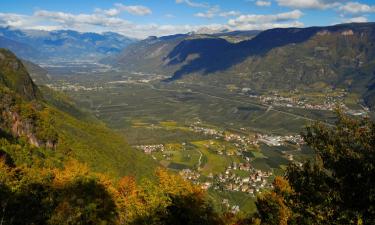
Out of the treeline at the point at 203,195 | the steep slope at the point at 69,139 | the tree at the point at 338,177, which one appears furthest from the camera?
the steep slope at the point at 69,139

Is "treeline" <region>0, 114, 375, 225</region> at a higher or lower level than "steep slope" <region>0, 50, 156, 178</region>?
higher

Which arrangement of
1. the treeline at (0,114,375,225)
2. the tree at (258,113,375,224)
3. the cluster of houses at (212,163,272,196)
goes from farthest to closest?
1. the cluster of houses at (212,163,272,196)
2. the treeline at (0,114,375,225)
3. the tree at (258,113,375,224)

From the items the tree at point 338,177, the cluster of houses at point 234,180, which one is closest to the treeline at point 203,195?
the tree at point 338,177

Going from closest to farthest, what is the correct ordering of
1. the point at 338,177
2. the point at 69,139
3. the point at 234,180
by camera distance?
the point at 338,177, the point at 69,139, the point at 234,180

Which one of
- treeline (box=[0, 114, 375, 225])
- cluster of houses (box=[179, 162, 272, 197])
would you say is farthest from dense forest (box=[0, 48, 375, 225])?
cluster of houses (box=[179, 162, 272, 197])

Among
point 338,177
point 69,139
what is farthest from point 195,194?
point 69,139

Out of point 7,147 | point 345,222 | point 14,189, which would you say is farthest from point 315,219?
point 7,147

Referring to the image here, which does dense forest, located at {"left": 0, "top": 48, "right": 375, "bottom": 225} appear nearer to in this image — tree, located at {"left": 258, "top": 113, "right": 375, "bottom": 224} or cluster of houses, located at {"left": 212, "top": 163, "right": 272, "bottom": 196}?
tree, located at {"left": 258, "top": 113, "right": 375, "bottom": 224}

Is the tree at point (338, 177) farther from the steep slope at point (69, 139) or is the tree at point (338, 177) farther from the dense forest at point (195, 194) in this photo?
the steep slope at point (69, 139)

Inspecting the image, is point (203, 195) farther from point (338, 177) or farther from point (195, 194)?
point (338, 177)
